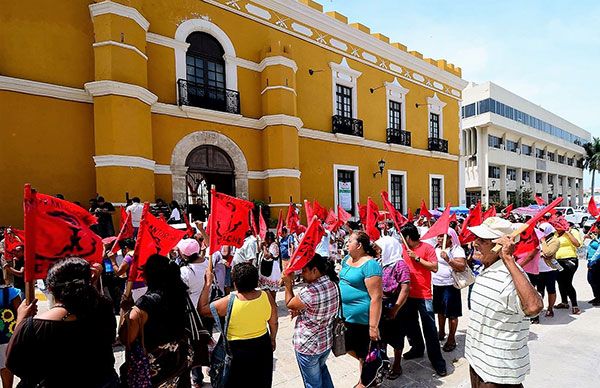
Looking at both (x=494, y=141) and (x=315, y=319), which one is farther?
(x=494, y=141)

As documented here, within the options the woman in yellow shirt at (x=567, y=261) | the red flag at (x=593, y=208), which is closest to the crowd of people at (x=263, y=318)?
the woman in yellow shirt at (x=567, y=261)

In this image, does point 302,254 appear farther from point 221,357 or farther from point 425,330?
point 425,330

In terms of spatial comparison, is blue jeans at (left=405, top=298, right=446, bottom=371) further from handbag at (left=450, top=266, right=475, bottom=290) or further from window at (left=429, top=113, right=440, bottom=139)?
window at (left=429, top=113, right=440, bottom=139)

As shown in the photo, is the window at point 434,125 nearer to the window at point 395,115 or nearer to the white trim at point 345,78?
the window at point 395,115

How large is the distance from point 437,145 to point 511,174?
20.6 m

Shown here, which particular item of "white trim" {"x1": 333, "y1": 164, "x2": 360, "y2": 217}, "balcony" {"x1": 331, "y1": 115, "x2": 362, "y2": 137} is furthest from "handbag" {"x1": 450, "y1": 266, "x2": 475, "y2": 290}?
"balcony" {"x1": 331, "y1": 115, "x2": 362, "y2": 137}

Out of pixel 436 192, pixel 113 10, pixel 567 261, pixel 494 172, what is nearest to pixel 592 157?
pixel 494 172

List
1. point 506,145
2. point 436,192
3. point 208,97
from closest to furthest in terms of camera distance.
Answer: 1. point 208,97
2. point 436,192
3. point 506,145

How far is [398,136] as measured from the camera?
18.8m

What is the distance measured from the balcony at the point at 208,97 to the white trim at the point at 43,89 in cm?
278

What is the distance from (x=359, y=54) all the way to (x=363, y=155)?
16.3ft

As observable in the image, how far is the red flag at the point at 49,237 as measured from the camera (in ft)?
7.37

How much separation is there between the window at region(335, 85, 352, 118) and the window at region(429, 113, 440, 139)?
677 centimetres

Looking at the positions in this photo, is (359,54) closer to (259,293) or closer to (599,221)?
(599,221)
